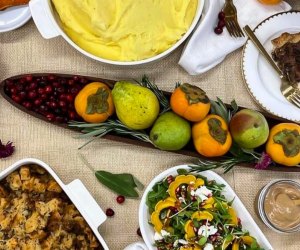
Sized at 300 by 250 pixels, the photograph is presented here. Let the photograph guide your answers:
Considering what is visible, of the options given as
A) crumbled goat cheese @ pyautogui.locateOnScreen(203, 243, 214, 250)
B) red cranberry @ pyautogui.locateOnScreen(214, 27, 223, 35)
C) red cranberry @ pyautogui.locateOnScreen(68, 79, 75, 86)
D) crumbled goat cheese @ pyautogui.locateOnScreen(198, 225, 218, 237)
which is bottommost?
crumbled goat cheese @ pyautogui.locateOnScreen(203, 243, 214, 250)

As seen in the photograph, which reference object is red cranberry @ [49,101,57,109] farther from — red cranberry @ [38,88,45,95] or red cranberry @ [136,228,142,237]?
red cranberry @ [136,228,142,237]

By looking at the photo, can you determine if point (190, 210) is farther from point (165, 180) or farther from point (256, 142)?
point (256, 142)

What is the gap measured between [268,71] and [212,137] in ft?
0.77

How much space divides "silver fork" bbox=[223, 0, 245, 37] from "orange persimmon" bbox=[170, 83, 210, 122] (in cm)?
18

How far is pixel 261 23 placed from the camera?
1.24 m

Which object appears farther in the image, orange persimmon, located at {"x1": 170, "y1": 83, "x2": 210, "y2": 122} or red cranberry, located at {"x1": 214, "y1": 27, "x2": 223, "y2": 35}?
red cranberry, located at {"x1": 214, "y1": 27, "x2": 223, "y2": 35}

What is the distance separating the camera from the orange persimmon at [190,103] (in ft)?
3.67

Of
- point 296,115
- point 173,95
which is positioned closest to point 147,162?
point 173,95

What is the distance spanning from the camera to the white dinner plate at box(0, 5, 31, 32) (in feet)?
4.02

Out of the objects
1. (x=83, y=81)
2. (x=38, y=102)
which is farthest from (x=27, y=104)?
(x=83, y=81)

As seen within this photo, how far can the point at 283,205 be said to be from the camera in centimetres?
121

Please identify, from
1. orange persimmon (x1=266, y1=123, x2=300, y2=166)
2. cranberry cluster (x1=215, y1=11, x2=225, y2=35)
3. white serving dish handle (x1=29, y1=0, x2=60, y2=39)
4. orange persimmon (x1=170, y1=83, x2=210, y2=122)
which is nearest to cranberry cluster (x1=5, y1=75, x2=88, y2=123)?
white serving dish handle (x1=29, y1=0, x2=60, y2=39)

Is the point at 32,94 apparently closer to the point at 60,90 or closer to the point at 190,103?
the point at 60,90

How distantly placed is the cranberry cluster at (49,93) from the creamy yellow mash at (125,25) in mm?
96
